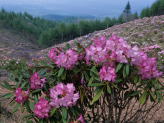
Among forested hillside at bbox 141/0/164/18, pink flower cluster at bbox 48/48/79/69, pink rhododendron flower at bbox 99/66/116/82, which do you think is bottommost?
pink rhododendron flower at bbox 99/66/116/82

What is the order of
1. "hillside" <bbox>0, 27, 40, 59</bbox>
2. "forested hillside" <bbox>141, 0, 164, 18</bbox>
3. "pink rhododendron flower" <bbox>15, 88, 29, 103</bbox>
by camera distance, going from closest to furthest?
1. "pink rhododendron flower" <bbox>15, 88, 29, 103</bbox>
2. "hillside" <bbox>0, 27, 40, 59</bbox>
3. "forested hillside" <bbox>141, 0, 164, 18</bbox>

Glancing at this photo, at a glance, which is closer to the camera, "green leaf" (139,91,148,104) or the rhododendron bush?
the rhododendron bush

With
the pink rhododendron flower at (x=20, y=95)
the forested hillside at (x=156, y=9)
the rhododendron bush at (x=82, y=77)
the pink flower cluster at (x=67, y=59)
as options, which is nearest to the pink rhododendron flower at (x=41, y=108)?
the rhododendron bush at (x=82, y=77)

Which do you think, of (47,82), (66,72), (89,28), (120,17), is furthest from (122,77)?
(120,17)

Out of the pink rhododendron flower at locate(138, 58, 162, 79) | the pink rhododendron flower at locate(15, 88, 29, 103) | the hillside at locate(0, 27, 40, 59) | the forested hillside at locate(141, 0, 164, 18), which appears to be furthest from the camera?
the forested hillside at locate(141, 0, 164, 18)

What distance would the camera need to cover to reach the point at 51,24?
59.2 m

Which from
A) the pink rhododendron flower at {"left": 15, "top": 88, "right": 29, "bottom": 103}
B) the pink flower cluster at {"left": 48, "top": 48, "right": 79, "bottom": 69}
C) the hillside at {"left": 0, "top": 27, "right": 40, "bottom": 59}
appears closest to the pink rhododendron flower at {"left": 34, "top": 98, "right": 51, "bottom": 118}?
the pink rhododendron flower at {"left": 15, "top": 88, "right": 29, "bottom": 103}

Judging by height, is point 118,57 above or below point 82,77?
above

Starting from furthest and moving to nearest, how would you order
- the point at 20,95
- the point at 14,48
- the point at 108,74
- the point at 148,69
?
1. the point at 14,48
2. the point at 20,95
3. the point at 148,69
4. the point at 108,74

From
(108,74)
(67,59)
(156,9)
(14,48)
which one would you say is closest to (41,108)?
(67,59)

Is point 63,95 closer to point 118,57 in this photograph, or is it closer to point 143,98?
point 118,57

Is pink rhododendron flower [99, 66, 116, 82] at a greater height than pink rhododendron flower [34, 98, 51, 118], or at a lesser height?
greater

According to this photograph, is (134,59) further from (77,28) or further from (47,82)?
(77,28)

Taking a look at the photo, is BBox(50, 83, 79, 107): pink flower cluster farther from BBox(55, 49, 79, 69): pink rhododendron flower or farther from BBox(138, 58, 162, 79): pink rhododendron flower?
BBox(138, 58, 162, 79): pink rhododendron flower
